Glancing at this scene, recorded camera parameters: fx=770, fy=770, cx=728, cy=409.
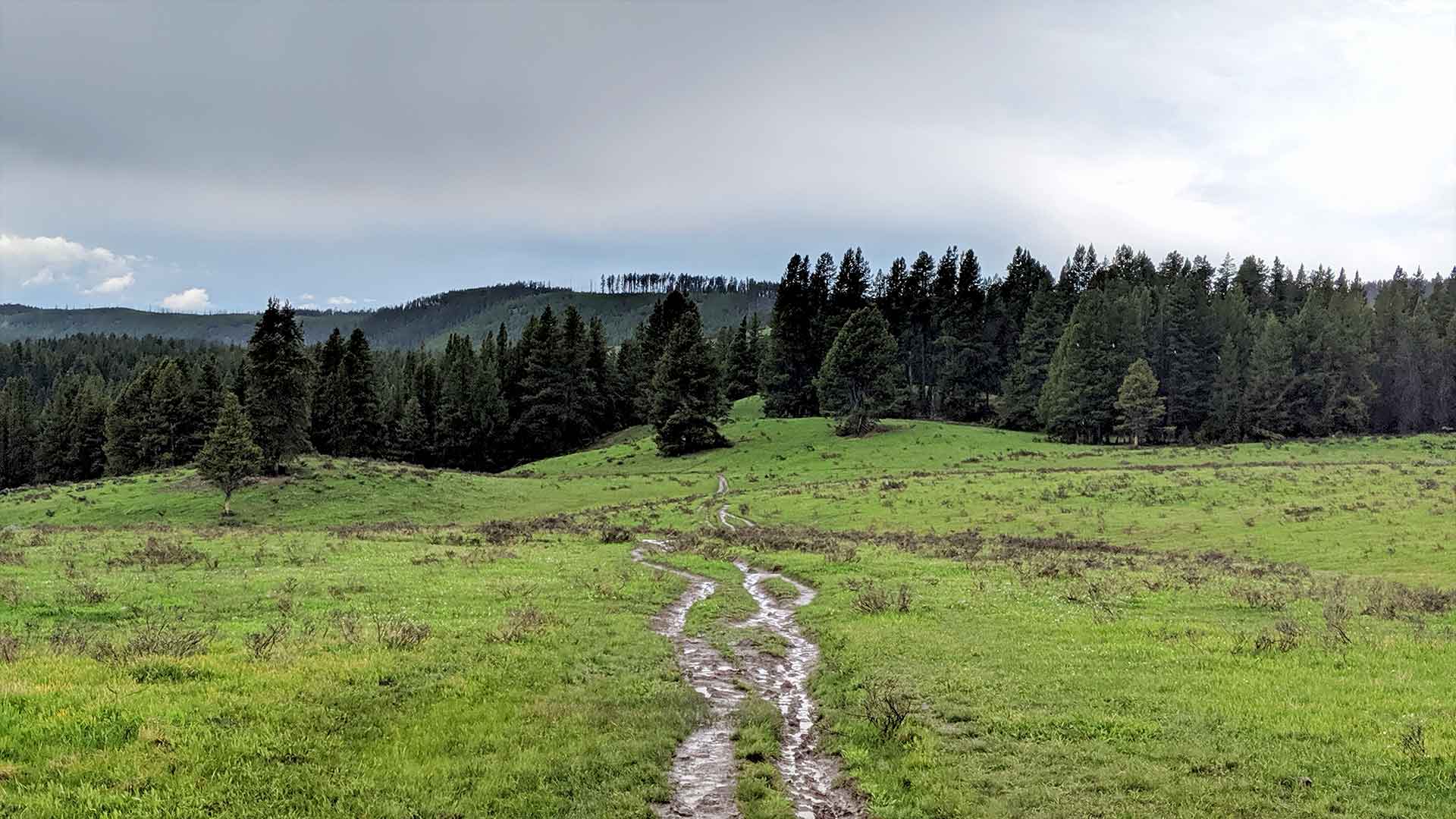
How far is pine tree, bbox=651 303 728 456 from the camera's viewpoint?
91.6 metres

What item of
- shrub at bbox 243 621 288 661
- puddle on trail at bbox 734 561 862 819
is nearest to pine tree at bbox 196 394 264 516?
puddle on trail at bbox 734 561 862 819

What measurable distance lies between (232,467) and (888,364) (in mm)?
70123

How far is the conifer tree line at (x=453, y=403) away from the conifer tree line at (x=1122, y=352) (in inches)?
757

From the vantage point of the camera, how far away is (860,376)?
95.7 metres

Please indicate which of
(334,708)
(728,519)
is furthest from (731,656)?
(728,519)

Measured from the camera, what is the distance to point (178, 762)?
9539 mm

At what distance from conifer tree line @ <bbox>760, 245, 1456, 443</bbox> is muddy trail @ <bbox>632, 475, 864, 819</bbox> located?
73170 mm

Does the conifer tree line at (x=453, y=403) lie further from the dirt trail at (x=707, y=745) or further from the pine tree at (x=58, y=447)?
the dirt trail at (x=707, y=745)

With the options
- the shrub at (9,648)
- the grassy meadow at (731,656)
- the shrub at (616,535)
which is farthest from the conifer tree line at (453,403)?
the shrub at (9,648)

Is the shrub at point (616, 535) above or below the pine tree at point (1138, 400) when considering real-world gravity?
below

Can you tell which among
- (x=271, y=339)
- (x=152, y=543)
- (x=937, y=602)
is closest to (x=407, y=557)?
(x=152, y=543)

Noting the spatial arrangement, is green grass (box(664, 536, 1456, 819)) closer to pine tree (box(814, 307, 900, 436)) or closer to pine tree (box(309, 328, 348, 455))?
pine tree (box(814, 307, 900, 436))

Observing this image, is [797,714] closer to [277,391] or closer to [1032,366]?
[277,391]

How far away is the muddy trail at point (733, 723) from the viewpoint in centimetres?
1082
